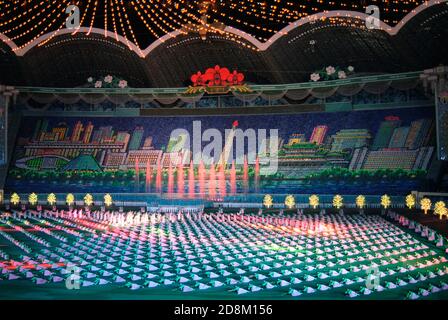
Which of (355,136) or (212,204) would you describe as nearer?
(212,204)

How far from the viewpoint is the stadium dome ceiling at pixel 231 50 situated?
34906 millimetres

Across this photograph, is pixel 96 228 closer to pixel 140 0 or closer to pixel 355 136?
pixel 140 0

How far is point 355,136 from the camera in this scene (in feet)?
129

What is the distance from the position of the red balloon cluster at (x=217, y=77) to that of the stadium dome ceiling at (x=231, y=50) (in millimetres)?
1308

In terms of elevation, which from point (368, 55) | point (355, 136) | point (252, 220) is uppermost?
point (368, 55)

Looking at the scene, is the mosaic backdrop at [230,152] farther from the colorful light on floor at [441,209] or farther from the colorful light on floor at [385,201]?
the colorful light on floor at [441,209]

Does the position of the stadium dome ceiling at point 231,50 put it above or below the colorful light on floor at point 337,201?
above

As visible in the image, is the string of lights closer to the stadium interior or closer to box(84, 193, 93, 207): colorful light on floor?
the stadium interior

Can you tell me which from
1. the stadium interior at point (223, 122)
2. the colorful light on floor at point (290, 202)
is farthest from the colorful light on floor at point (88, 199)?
the colorful light on floor at point (290, 202)

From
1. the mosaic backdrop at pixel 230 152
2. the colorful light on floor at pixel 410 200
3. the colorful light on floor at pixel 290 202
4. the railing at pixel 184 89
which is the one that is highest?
the railing at pixel 184 89

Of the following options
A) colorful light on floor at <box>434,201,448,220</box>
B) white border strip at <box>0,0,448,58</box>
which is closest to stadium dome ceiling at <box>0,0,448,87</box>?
white border strip at <box>0,0,448,58</box>
